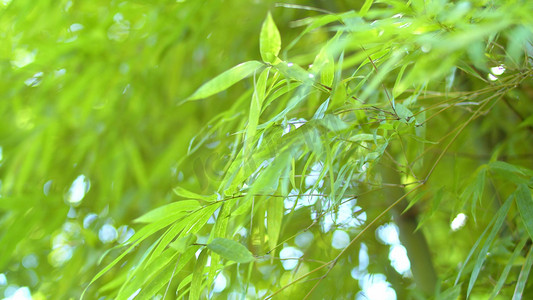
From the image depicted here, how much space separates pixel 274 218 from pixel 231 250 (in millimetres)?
82

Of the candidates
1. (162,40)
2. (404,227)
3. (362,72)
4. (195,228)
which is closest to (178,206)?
(195,228)

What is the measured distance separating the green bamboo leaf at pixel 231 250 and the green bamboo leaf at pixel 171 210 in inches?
1.8

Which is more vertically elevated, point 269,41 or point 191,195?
point 269,41

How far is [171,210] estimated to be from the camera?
415 mm

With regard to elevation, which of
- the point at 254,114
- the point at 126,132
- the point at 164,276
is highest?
the point at 254,114

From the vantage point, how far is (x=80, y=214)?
1.02 metres

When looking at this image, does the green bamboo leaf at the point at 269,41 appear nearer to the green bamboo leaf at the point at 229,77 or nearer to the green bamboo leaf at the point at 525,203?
the green bamboo leaf at the point at 229,77

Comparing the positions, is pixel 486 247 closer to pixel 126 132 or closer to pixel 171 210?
pixel 171 210

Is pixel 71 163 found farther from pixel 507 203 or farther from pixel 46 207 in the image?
pixel 507 203

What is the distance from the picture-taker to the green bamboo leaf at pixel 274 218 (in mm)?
444

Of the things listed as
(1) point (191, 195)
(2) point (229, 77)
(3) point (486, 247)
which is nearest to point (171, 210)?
(1) point (191, 195)

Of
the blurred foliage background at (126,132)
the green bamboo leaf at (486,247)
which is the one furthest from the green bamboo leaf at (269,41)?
the blurred foliage background at (126,132)

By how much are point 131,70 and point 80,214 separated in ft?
1.01

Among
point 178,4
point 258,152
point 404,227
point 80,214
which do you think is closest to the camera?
point 258,152
